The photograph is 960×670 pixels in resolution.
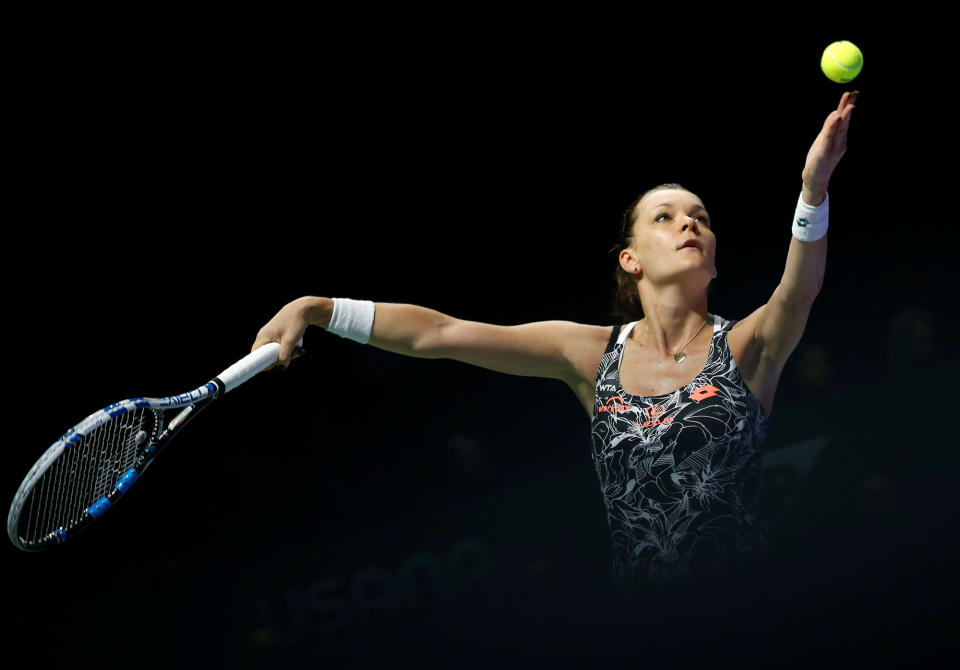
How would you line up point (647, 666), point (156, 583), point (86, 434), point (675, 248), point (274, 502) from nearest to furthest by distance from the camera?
point (647, 666) → point (86, 434) → point (675, 248) → point (156, 583) → point (274, 502)

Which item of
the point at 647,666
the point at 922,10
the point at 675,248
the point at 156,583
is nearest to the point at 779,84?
the point at 922,10

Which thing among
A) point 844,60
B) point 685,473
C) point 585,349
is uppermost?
point 844,60

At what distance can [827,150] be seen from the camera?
2.19 metres

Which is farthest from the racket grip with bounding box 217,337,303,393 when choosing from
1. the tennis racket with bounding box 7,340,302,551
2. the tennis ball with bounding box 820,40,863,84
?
the tennis ball with bounding box 820,40,863,84

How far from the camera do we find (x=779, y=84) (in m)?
4.47

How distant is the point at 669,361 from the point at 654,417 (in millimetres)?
179

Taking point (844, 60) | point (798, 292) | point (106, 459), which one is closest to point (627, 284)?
point (798, 292)

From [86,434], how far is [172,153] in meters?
2.18

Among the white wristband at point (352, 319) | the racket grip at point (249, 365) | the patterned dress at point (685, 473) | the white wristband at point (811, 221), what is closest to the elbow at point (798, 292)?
the white wristband at point (811, 221)

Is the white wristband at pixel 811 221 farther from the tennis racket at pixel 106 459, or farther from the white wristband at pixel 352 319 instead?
the tennis racket at pixel 106 459

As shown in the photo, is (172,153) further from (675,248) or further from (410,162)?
(675,248)

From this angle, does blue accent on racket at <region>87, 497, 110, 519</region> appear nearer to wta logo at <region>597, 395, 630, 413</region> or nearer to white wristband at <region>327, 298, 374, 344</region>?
white wristband at <region>327, 298, 374, 344</region>

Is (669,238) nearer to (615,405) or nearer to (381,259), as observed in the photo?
(615,405)

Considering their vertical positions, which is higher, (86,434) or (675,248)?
(675,248)
